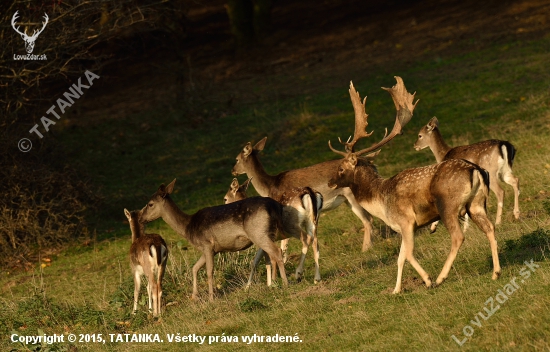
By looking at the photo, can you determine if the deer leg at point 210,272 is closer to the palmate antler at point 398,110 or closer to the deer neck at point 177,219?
the deer neck at point 177,219

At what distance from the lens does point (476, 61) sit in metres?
22.6

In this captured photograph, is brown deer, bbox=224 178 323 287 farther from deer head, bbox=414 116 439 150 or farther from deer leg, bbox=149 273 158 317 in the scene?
deer head, bbox=414 116 439 150

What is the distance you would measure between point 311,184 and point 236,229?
8.26ft

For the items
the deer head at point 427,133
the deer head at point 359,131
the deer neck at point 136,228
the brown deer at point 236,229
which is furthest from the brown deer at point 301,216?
the deer head at point 427,133

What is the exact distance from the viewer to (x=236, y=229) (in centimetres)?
1045

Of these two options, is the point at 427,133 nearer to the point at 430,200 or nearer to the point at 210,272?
the point at 210,272

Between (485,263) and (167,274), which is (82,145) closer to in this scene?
(167,274)

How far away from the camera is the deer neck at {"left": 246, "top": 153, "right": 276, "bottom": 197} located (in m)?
13.3

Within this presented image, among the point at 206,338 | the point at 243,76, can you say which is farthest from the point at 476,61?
the point at 206,338

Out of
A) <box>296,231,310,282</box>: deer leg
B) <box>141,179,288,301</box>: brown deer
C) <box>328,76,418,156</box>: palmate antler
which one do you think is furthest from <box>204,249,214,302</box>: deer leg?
<box>328,76,418,156</box>: palmate antler

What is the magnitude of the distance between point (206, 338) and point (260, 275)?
10.1 feet

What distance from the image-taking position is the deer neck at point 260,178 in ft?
43.7

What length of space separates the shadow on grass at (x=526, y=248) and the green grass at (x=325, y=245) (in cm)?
2

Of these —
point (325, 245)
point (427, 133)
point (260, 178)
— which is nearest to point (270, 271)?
point (325, 245)
